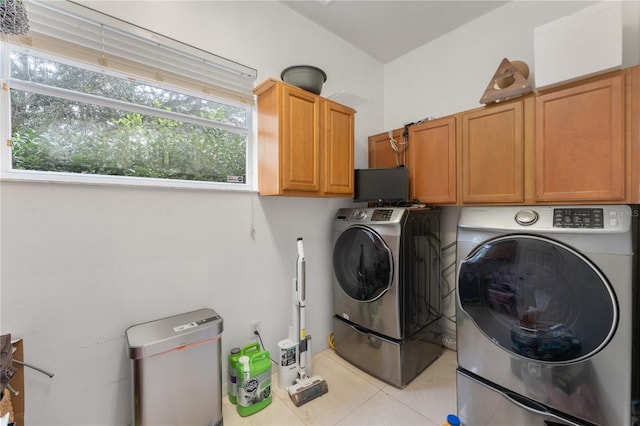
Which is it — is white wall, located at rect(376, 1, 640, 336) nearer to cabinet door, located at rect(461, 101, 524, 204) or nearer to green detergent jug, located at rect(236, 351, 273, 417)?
cabinet door, located at rect(461, 101, 524, 204)

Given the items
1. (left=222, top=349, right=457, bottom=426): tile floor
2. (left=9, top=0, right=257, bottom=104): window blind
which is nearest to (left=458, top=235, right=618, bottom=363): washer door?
(left=222, top=349, right=457, bottom=426): tile floor

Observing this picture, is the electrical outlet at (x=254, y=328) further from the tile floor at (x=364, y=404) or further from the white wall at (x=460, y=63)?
the white wall at (x=460, y=63)

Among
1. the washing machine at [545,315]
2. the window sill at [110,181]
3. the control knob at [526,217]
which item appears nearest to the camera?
the washing machine at [545,315]

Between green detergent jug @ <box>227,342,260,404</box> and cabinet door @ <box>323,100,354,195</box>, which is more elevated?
cabinet door @ <box>323,100,354,195</box>

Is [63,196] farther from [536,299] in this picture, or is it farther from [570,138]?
[570,138]

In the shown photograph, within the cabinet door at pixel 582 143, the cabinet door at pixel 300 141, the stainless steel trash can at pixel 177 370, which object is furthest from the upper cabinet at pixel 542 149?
the stainless steel trash can at pixel 177 370

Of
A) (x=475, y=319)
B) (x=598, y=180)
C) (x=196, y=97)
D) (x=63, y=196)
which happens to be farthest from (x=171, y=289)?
(x=598, y=180)

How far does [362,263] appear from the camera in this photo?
2.09 metres

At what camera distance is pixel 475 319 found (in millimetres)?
1483

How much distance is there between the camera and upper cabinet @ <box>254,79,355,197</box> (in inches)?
70.6

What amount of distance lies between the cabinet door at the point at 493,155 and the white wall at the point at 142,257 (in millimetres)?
1281

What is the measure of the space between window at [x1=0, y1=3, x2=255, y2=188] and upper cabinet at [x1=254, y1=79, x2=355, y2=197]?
212 millimetres

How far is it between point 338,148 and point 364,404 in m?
1.89

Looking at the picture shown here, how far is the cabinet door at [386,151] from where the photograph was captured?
240 cm
